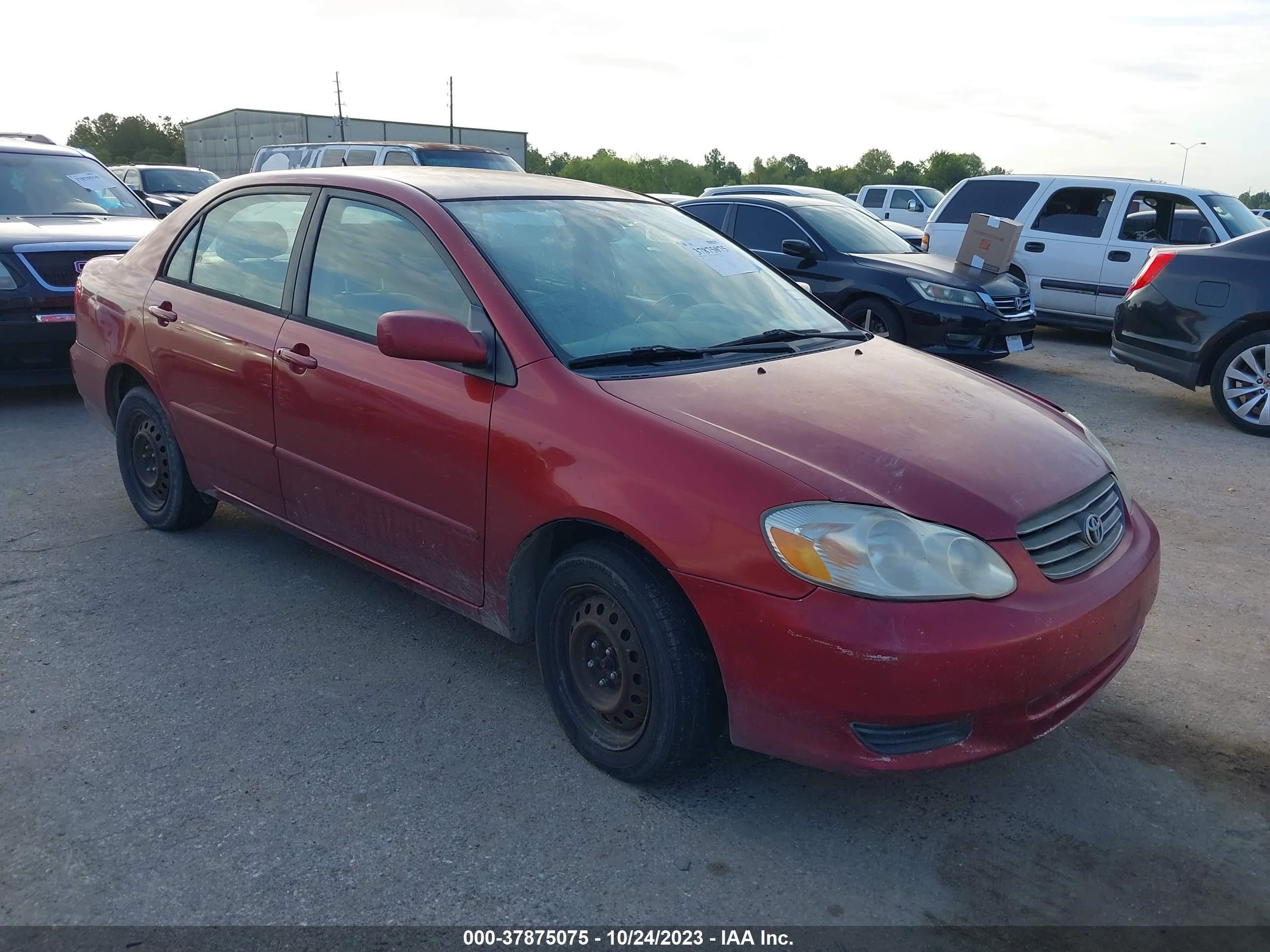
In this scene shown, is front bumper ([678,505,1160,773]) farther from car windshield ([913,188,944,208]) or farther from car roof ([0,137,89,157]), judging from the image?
car windshield ([913,188,944,208])

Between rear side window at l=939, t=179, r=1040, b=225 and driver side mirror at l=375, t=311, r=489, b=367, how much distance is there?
373 inches

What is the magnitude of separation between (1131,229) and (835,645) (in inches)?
389

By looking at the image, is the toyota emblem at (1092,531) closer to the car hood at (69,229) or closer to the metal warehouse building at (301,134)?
the car hood at (69,229)

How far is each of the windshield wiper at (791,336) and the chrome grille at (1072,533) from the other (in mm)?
1149

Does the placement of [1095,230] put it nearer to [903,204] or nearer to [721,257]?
[721,257]

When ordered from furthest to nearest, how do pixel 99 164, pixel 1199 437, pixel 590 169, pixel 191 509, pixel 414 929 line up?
pixel 590 169 < pixel 99 164 < pixel 1199 437 < pixel 191 509 < pixel 414 929

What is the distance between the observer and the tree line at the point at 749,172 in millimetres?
62125

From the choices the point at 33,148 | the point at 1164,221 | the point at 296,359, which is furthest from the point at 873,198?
the point at 296,359

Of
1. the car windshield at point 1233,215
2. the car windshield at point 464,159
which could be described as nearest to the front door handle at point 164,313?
the car windshield at point 464,159

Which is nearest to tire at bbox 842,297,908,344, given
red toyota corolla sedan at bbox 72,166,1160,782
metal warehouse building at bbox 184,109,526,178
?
red toyota corolla sedan at bbox 72,166,1160,782

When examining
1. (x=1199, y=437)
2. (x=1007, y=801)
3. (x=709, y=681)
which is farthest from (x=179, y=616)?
(x=1199, y=437)

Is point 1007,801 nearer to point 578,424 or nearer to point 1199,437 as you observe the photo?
point 578,424

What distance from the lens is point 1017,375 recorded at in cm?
945

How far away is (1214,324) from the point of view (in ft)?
24.4
